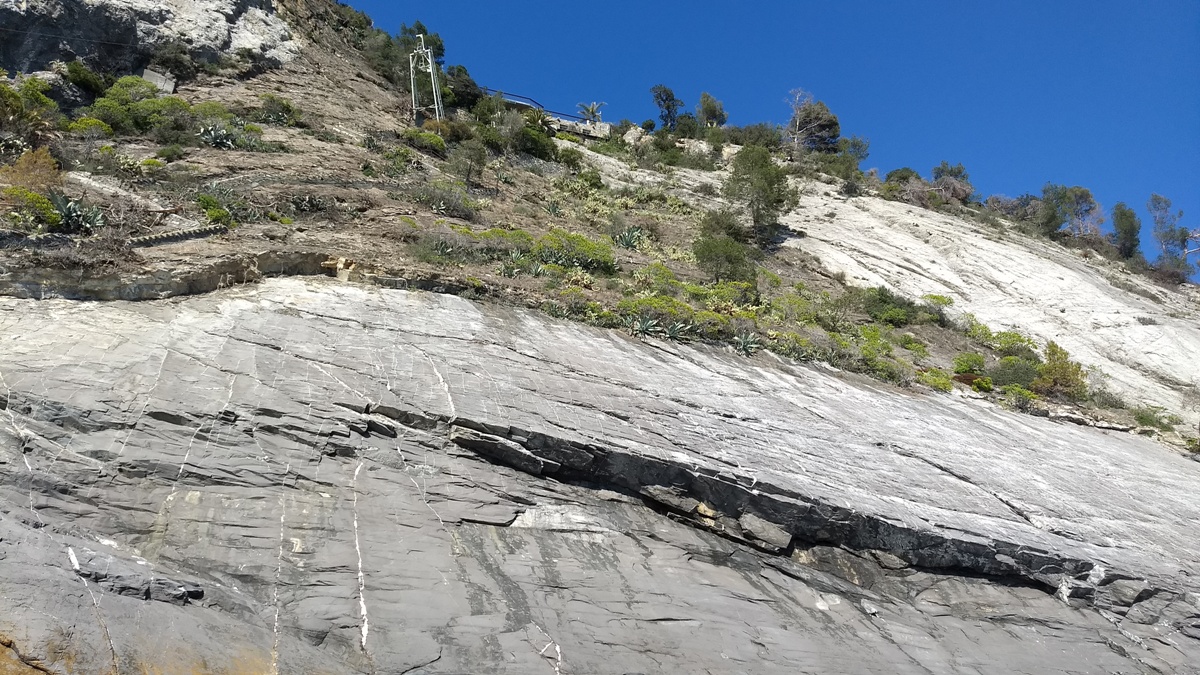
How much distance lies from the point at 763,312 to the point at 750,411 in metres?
9.49

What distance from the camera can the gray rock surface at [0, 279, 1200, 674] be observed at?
5973 mm

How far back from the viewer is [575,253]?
2047cm

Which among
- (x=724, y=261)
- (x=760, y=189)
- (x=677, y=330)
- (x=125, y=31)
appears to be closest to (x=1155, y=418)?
(x=724, y=261)

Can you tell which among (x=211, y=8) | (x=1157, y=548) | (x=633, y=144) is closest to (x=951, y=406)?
(x=1157, y=548)

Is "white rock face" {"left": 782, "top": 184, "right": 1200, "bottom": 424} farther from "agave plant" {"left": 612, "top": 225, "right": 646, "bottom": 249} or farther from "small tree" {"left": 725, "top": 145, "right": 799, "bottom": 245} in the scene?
"agave plant" {"left": 612, "top": 225, "right": 646, "bottom": 249}

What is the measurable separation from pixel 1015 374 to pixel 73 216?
75.0 feet

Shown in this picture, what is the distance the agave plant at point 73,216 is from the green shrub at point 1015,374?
867 inches

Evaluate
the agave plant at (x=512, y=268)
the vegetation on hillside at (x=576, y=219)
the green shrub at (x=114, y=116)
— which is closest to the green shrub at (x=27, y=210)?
the vegetation on hillside at (x=576, y=219)

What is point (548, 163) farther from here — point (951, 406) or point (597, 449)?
point (597, 449)

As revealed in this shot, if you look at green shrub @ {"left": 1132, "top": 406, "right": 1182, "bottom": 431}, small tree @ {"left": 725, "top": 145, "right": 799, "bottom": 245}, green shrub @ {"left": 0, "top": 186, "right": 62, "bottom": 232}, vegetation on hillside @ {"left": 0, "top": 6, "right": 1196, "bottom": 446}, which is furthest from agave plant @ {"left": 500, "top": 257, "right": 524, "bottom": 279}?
green shrub @ {"left": 1132, "top": 406, "right": 1182, "bottom": 431}

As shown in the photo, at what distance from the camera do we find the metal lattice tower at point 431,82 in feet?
120

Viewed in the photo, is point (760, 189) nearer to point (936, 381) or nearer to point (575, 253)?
point (575, 253)

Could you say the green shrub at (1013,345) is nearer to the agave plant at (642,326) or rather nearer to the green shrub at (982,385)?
the green shrub at (982,385)

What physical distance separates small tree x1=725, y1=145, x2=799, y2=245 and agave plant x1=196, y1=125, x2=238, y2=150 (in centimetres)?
2061
